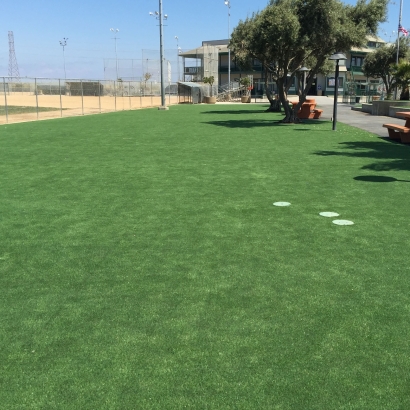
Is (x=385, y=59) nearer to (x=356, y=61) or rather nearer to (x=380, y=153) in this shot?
(x=380, y=153)

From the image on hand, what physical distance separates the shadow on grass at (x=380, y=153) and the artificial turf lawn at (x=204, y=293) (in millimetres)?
1305

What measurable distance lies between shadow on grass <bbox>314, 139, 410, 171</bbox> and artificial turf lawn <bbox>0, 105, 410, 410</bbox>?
131 cm

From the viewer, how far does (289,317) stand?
3.84m

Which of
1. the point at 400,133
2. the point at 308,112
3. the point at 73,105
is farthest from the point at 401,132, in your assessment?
the point at 73,105

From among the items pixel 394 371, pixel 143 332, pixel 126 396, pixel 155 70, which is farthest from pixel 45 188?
pixel 155 70

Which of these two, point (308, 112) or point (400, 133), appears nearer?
point (400, 133)

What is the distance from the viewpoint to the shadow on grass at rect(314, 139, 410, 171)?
10.8m

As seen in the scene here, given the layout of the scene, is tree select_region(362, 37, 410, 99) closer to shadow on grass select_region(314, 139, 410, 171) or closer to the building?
the building

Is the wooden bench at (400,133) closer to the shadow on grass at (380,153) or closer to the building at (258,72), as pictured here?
the shadow on grass at (380,153)

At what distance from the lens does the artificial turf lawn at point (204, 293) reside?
2998mm

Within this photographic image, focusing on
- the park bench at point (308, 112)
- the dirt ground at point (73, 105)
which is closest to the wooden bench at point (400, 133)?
the park bench at point (308, 112)

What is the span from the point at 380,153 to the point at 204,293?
9880 mm

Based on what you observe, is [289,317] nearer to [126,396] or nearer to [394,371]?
[394,371]

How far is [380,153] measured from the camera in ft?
41.8
